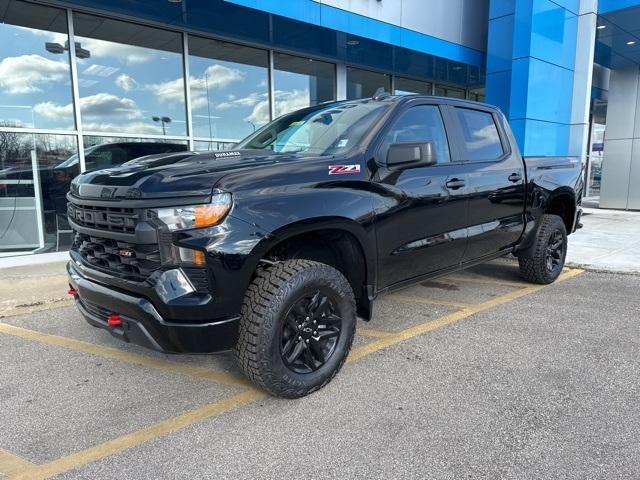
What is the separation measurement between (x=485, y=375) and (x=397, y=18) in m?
8.62

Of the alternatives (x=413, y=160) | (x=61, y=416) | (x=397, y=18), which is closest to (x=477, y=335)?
(x=413, y=160)

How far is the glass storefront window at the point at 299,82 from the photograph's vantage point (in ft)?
35.0

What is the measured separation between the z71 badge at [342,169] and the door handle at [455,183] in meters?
1.07

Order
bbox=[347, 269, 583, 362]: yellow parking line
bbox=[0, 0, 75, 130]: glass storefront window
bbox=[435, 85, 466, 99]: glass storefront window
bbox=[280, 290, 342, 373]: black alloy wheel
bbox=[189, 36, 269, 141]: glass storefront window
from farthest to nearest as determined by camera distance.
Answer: bbox=[435, 85, 466, 99]: glass storefront window, bbox=[189, 36, 269, 141]: glass storefront window, bbox=[0, 0, 75, 130]: glass storefront window, bbox=[347, 269, 583, 362]: yellow parking line, bbox=[280, 290, 342, 373]: black alloy wheel

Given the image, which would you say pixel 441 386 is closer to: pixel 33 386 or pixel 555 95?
pixel 33 386

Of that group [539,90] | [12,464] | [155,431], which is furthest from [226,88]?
[12,464]

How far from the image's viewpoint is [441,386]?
3.35m

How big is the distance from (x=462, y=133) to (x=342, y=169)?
170 centimetres

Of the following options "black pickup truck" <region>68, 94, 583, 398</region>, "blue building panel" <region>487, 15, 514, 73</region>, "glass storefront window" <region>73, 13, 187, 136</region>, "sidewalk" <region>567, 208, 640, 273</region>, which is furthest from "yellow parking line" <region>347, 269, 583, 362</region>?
"blue building panel" <region>487, 15, 514, 73</region>

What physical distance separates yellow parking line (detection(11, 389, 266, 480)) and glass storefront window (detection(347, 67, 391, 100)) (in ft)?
32.6

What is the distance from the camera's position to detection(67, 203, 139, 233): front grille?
2.84 metres

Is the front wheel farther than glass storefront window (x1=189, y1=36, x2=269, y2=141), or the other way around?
glass storefront window (x1=189, y1=36, x2=269, y2=141)

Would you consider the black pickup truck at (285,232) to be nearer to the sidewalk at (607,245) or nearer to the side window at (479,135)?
the side window at (479,135)

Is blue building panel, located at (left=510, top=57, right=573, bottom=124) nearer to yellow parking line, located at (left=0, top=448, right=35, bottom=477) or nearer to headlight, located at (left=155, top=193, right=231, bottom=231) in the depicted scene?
headlight, located at (left=155, top=193, right=231, bottom=231)
